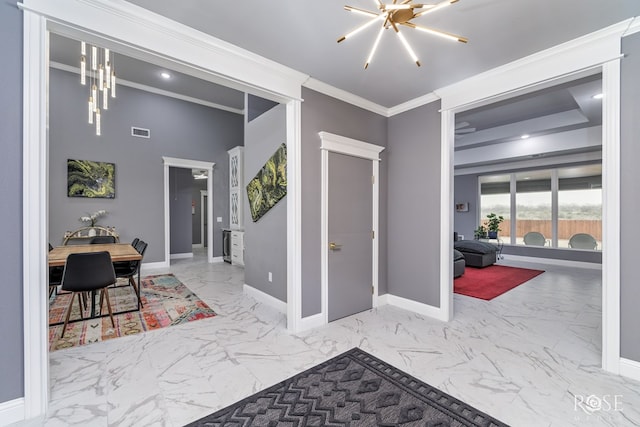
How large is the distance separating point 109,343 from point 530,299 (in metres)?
5.70

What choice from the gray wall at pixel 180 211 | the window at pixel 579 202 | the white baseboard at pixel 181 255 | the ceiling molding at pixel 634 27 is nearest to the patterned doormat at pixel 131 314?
the white baseboard at pixel 181 255

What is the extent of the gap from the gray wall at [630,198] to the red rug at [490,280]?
2.13 m

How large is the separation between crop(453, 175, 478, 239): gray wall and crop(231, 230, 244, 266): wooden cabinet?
6.89 meters

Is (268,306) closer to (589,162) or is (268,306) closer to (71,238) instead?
(71,238)

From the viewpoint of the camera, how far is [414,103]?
3.75 metres

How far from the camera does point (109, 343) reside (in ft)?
9.29

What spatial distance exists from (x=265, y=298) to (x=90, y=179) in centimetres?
477

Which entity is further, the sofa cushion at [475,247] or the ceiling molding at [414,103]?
the sofa cushion at [475,247]

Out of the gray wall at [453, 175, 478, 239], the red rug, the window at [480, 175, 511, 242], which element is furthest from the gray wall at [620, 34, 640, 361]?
the gray wall at [453, 175, 478, 239]

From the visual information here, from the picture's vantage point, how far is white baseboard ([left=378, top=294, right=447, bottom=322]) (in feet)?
11.5

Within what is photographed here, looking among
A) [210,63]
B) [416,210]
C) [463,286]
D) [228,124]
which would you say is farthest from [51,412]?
[228,124]

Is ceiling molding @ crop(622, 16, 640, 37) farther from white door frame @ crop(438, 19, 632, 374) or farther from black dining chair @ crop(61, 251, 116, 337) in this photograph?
black dining chair @ crop(61, 251, 116, 337)

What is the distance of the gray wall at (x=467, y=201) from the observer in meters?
9.06

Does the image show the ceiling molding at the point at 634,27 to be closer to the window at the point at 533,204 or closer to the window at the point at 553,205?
the window at the point at 553,205
